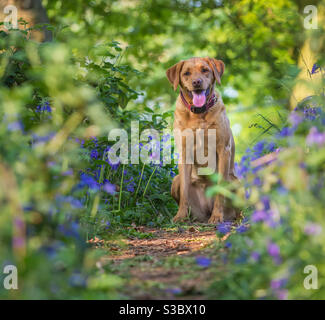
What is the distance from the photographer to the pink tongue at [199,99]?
15.6ft

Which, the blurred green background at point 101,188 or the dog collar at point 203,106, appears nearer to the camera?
the blurred green background at point 101,188

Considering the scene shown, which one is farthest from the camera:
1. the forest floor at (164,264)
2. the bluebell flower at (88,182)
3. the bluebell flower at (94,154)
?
the bluebell flower at (94,154)

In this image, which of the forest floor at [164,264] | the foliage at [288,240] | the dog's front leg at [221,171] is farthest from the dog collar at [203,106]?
the foliage at [288,240]

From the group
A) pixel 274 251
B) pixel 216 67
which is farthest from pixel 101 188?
pixel 274 251

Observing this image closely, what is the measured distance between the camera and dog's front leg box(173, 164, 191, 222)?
4.88 metres

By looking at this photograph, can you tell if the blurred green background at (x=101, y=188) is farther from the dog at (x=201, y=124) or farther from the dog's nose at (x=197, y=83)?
the dog's nose at (x=197, y=83)

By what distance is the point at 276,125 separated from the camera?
3344mm

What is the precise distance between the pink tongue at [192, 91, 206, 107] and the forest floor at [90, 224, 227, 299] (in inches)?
55.5

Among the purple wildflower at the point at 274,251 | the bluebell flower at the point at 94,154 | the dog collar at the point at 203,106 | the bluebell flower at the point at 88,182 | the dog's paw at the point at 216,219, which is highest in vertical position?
the dog collar at the point at 203,106

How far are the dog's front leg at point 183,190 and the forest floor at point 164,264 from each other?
906 mm

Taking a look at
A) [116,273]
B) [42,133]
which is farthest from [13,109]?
[116,273]

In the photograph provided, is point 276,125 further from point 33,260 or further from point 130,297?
point 33,260

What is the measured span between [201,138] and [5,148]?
3.13m

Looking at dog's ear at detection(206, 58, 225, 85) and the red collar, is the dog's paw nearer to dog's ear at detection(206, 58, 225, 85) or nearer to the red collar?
the red collar
